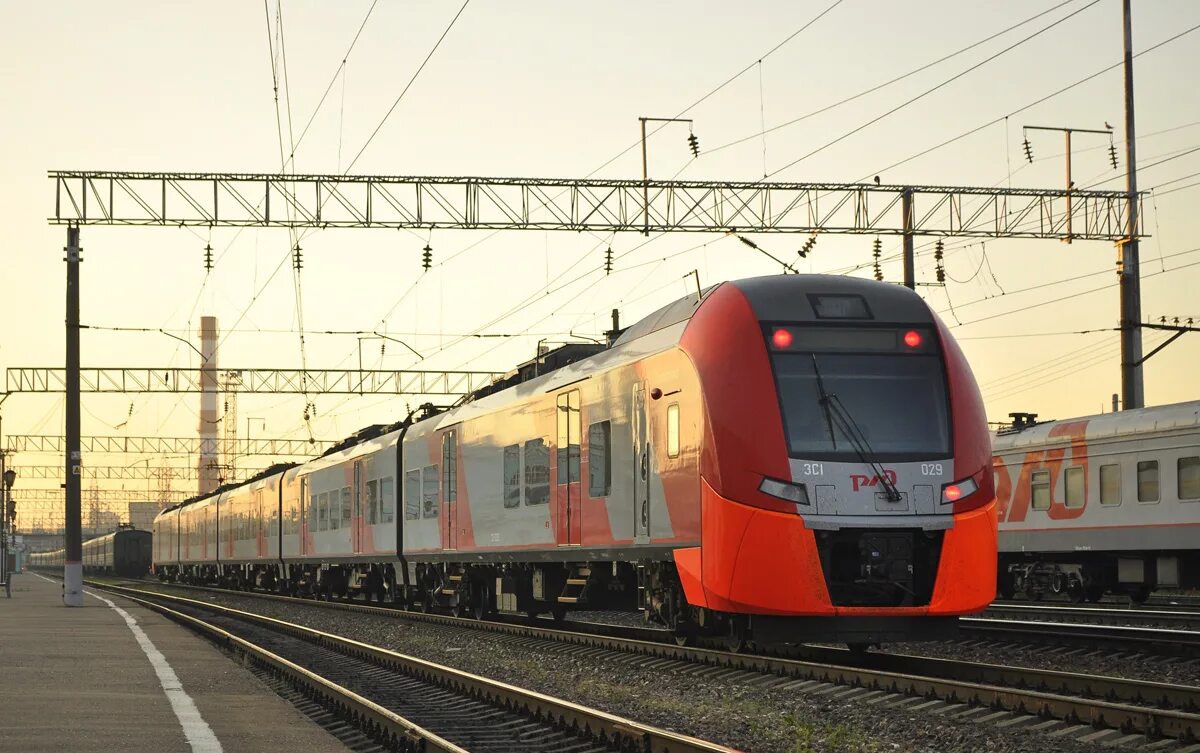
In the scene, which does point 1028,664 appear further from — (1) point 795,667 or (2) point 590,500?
(2) point 590,500

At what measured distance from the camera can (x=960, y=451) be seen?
47.0 feet

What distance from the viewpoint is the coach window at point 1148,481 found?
2559cm

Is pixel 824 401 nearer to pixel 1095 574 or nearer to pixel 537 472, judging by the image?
pixel 537 472

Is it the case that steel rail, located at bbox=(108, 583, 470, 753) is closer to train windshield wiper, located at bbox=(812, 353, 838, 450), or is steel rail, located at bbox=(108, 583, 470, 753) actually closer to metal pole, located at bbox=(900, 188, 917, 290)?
train windshield wiper, located at bbox=(812, 353, 838, 450)

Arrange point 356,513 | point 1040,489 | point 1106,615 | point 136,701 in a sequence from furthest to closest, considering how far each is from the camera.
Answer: point 356,513 → point 1040,489 → point 1106,615 → point 136,701

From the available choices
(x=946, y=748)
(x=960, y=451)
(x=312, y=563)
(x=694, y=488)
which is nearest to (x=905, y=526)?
(x=960, y=451)

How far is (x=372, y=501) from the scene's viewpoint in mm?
31516

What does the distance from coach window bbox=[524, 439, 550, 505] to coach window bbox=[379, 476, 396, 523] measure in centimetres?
928

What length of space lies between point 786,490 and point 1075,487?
1570 centimetres

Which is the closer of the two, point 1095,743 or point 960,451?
point 1095,743

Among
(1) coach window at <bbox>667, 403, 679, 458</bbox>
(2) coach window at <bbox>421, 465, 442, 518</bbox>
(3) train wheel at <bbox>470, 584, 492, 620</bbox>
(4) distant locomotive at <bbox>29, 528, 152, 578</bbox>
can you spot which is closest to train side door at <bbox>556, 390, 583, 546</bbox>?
(1) coach window at <bbox>667, 403, 679, 458</bbox>

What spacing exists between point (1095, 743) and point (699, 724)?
2.87 meters

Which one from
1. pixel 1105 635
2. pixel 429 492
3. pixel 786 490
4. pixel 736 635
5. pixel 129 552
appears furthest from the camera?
pixel 129 552

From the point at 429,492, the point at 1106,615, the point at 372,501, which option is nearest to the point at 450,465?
the point at 429,492
